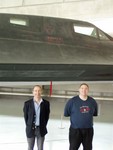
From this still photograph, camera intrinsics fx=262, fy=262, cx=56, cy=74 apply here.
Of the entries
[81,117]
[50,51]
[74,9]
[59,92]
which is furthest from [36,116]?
[59,92]

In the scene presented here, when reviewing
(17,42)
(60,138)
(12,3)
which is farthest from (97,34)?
(12,3)

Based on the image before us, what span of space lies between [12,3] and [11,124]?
13.7ft

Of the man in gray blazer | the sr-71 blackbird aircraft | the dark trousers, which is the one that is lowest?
the dark trousers

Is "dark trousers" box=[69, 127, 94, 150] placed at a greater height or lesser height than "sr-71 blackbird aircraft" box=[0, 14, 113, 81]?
lesser

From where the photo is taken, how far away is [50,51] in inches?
159

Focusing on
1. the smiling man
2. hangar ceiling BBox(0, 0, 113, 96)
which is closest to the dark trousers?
the smiling man

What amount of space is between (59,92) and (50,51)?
8607mm

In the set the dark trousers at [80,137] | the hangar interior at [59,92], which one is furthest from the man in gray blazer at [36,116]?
the dark trousers at [80,137]

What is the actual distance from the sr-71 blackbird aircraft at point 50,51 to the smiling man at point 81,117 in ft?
1.62

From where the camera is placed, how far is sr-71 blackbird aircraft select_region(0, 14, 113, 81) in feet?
12.0

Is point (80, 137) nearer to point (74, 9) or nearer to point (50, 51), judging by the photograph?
point (50, 51)

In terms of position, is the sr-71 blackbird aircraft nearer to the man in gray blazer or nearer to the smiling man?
the man in gray blazer

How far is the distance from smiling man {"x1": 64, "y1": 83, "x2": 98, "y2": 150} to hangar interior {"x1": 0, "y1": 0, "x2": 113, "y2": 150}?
0.52 metres

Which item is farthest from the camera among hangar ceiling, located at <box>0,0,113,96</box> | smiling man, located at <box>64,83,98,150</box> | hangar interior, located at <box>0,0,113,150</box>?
hangar ceiling, located at <box>0,0,113,96</box>
